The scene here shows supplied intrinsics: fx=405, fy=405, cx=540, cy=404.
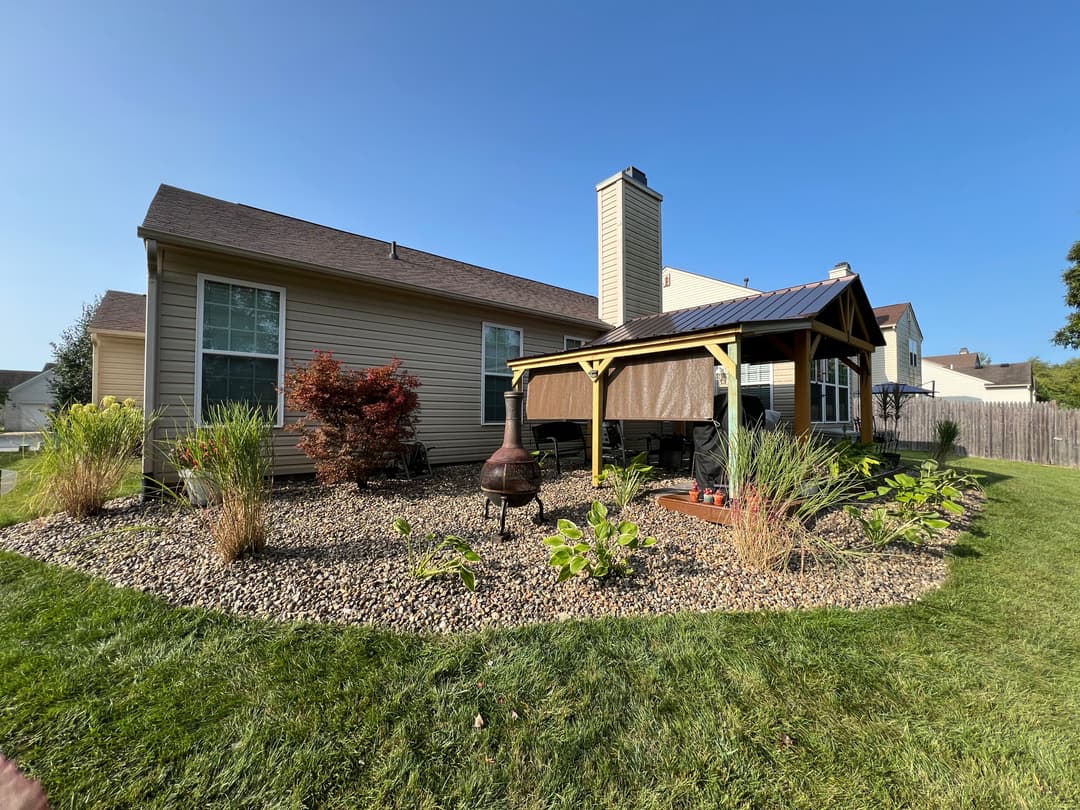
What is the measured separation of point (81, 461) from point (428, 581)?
12.7 ft

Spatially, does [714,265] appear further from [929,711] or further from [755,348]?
[929,711]

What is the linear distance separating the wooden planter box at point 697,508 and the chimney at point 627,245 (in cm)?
549

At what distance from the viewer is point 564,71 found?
7629 millimetres

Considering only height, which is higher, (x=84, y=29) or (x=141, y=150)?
(x=84, y=29)

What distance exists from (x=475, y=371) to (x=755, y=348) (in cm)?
502

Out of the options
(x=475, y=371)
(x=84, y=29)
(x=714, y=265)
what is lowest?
(x=475, y=371)

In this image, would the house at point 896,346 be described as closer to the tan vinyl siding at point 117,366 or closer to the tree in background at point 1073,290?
the tree in background at point 1073,290

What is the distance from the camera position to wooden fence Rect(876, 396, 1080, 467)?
11.0m

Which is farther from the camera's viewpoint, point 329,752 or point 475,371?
point 475,371

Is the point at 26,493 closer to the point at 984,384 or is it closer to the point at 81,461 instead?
the point at 81,461

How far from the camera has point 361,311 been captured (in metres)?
6.60

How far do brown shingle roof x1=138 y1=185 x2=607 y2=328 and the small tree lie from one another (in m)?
1.88

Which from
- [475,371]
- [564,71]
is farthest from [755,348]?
[564,71]

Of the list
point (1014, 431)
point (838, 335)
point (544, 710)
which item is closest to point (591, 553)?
point (544, 710)
